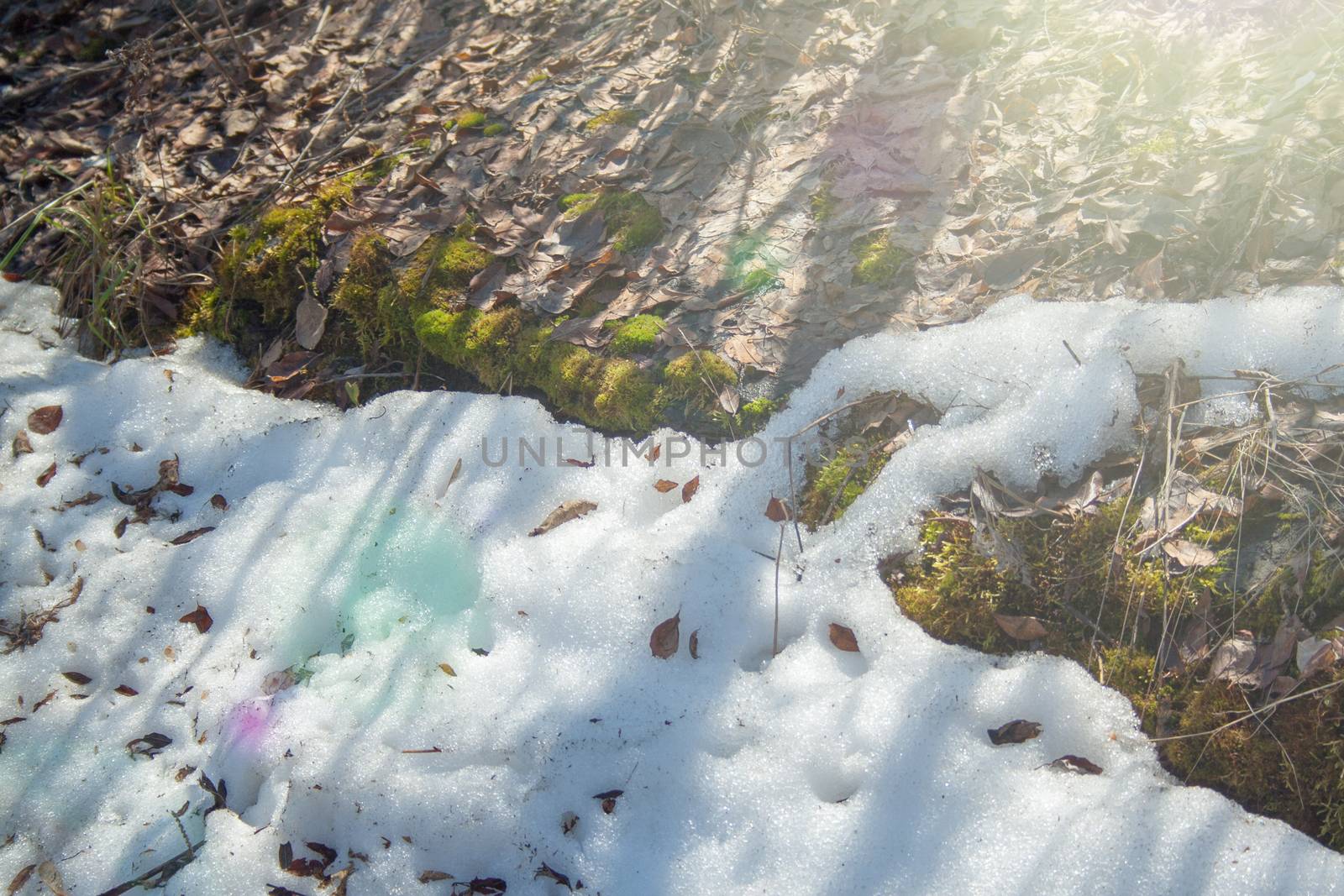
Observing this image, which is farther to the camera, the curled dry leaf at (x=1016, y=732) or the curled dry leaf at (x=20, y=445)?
the curled dry leaf at (x=20, y=445)

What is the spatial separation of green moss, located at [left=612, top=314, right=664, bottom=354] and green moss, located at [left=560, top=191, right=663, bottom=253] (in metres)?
0.43

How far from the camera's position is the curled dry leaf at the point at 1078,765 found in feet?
6.49

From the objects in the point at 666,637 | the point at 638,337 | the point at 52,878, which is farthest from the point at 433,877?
the point at 638,337

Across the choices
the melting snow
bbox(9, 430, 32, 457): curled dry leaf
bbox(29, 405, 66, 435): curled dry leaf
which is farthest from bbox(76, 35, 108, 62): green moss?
the melting snow

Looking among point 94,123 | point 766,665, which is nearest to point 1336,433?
point 766,665

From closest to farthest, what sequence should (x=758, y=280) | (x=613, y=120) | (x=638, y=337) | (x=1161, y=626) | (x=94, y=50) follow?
(x=1161, y=626) → (x=638, y=337) → (x=758, y=280) → (x=613, y=120) → (x=94, y=50)

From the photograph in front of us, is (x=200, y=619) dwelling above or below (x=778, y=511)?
below

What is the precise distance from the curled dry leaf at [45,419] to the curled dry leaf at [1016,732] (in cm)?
360

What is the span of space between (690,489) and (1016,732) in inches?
46.5

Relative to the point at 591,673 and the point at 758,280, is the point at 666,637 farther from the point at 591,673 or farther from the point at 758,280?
the point at 758,280

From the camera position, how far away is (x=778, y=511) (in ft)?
8.51

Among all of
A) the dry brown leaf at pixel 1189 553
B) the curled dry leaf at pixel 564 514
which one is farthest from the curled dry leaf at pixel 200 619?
the dry brown leaf at pixel 1189 553

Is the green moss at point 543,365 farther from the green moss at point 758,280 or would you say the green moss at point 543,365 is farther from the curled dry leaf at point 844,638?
the curled dry leaf at point 844,638

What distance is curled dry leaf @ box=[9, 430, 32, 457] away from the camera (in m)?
3.20
